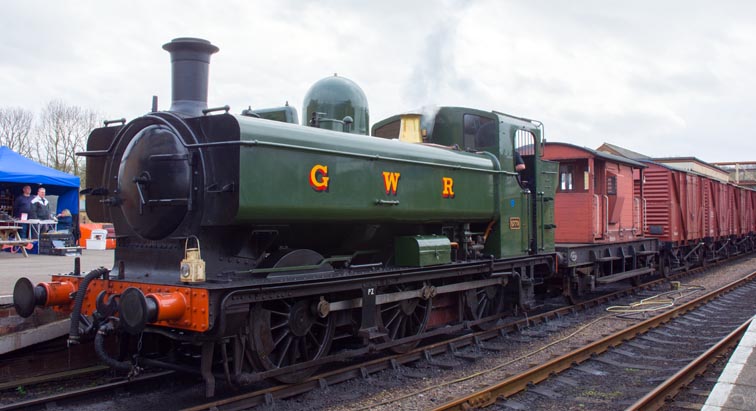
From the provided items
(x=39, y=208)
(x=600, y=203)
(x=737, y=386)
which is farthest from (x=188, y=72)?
(x=39, y=208)

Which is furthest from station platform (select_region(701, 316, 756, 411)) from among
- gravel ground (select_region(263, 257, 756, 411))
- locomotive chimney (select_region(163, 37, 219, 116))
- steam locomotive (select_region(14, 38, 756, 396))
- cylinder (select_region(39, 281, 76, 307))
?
cylinder (select_region(39, 281, 76, 307))

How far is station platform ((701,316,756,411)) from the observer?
4.76m

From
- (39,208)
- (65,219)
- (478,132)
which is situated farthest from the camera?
(65,219)

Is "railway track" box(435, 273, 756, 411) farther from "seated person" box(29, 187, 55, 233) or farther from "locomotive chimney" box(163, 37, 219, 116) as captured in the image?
"seated person" box(29, 187, 55, 233)

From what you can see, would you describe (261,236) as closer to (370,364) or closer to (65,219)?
(370,364)

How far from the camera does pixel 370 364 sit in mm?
6707

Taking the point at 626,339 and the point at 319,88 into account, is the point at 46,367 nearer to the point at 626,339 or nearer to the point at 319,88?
the point at 319,88

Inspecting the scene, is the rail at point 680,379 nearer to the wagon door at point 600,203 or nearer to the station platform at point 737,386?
the station platform at point 737,386

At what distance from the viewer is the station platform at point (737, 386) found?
476 cm

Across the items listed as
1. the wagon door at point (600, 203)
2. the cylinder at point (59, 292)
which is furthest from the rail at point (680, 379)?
the cylinder at point (59, 292)

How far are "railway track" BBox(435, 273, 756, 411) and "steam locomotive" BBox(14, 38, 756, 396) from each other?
1443 mm

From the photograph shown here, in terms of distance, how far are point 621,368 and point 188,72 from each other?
601 centimetres

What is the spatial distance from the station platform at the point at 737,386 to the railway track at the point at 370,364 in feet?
9.18

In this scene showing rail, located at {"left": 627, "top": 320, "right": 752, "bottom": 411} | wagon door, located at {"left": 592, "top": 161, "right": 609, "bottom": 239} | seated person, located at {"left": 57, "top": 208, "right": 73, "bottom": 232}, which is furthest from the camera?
seated person, located at {"left": 57, "top": 208, "right": 73, "bottom": 232}
